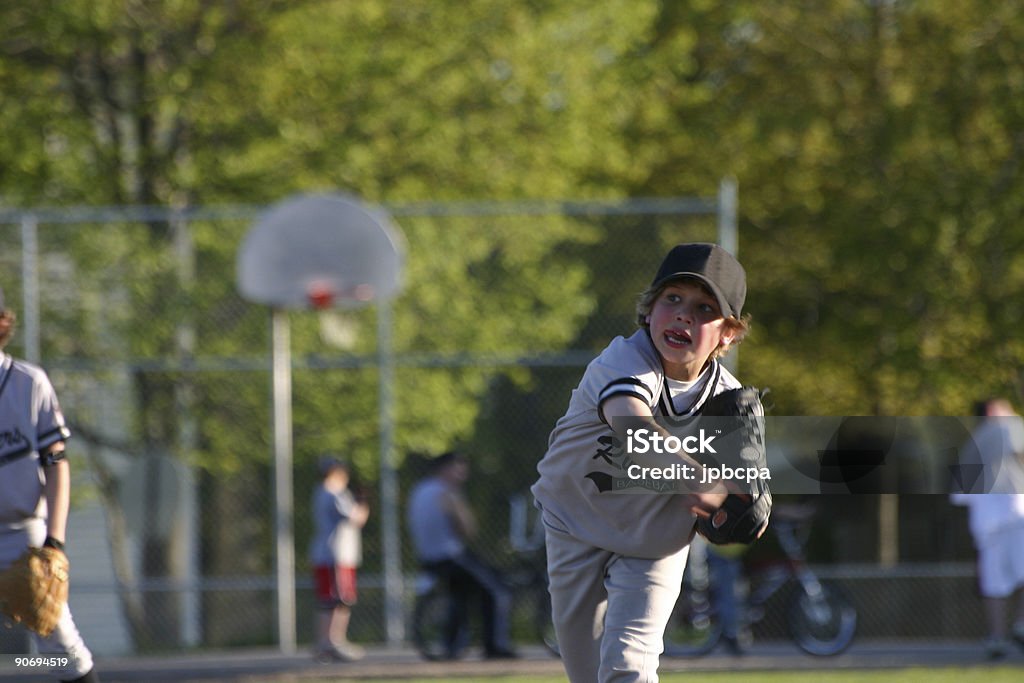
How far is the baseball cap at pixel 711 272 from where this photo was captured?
4.91m

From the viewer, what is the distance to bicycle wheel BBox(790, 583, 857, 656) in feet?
44.6

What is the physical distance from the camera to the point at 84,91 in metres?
18.8

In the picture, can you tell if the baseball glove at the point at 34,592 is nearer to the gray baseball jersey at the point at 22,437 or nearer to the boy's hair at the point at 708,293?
the gray baseball jersey at the point at 22,437

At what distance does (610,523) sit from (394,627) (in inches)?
364

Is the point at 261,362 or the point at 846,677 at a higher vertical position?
the point at 261,362

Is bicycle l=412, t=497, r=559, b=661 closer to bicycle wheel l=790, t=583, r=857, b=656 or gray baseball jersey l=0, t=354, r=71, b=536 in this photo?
bicycle wheel l=790, t=583, r=857, b=656

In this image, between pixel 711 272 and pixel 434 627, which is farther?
pixel 434 627

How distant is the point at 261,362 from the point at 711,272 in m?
10.1

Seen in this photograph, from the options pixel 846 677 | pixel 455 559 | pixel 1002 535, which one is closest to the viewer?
pixel 846 677

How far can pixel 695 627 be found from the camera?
13.6 meters

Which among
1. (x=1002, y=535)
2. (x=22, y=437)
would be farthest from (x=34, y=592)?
(x=1002, y=535)

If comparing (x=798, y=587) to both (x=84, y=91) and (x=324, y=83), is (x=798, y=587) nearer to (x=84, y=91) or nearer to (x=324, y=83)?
(x=324, y=83)

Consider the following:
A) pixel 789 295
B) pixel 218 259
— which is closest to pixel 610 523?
pixel 218 259

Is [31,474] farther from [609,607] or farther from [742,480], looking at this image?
[742,480]
